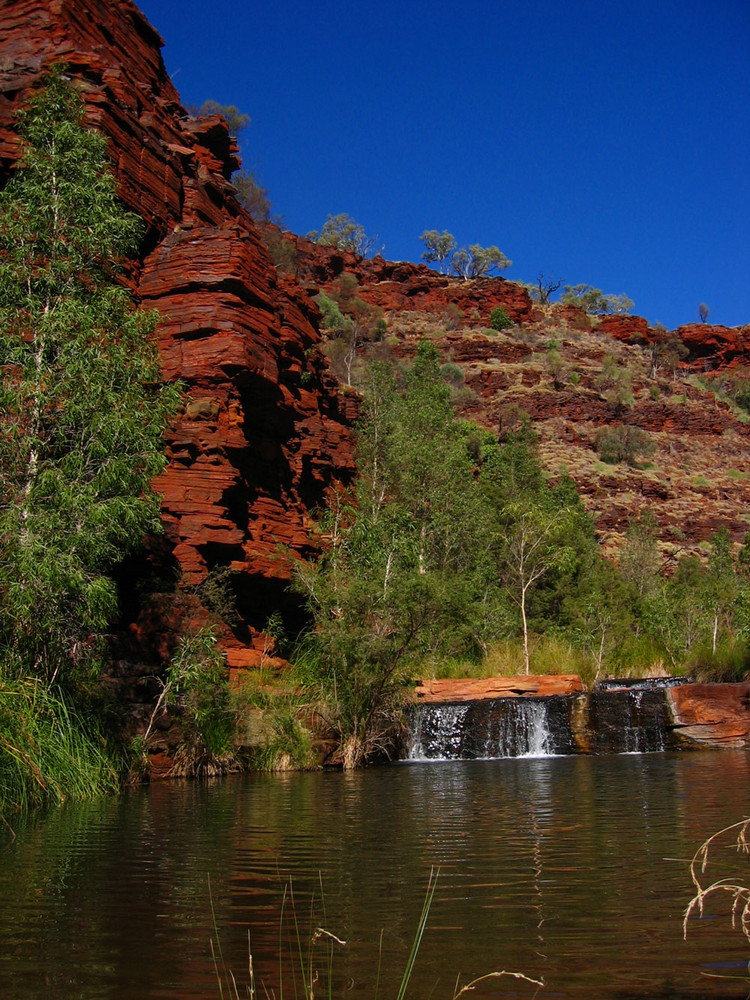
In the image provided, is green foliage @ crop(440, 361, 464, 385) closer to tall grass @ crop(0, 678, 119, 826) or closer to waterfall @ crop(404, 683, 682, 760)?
waterfall @ crop(404, 683, 682, 760)

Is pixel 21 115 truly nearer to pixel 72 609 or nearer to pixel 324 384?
pixel 72 609

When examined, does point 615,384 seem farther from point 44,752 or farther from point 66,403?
point 44,752

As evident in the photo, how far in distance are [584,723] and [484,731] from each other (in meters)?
2.27

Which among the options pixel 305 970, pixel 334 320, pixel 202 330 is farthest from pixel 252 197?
pixel 305 970

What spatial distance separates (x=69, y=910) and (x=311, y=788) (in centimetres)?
827

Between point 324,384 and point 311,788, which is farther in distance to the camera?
point 324,384

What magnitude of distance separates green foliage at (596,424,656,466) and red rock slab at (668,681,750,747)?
43.0 m

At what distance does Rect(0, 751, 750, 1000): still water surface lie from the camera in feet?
11.5

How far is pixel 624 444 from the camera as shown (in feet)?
204

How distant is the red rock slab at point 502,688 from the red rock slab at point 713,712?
2470mm

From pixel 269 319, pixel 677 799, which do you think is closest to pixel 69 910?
pixel 677 799

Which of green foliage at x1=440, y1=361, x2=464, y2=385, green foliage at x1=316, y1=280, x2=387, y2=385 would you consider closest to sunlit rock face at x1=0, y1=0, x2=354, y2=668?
green foliage at x1=316, y1=280, x2=387, y2=385

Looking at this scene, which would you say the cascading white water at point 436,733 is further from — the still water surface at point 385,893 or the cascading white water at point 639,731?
the still water surface at point 385,893

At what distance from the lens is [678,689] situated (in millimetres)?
19703
